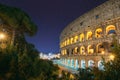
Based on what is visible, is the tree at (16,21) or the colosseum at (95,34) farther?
the colosseum at (95,34)

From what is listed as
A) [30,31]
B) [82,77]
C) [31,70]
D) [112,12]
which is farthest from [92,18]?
[31,70]

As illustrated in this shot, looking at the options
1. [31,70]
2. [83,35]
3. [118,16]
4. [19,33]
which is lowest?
[31,70]

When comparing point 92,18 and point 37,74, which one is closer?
point 37,74

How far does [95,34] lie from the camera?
58.3ft

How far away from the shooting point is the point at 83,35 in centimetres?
2028

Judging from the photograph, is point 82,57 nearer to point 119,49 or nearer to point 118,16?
point 118,16

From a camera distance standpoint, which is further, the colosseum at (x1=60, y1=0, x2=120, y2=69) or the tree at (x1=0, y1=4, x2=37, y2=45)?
the colosseum at (x1=60, y1=0, x2=120, y2=69)

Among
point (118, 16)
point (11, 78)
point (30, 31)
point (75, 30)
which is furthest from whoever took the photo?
point (75, 30)

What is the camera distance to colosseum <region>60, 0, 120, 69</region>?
15.6 m

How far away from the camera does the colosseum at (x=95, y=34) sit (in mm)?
15578

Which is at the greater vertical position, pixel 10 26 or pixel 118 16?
pixel 118 16

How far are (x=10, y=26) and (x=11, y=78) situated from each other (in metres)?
7.78

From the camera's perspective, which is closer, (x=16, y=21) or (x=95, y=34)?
(x=16, y=21)

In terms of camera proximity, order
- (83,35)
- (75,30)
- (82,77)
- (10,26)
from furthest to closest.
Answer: (75,30) < (83,35) < (10,26) < (82,77)
